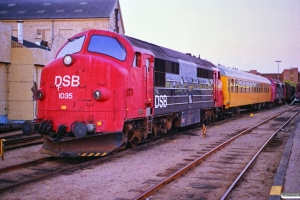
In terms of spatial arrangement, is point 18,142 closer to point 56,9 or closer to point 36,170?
point 36,170

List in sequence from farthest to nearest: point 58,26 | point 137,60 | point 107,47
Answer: point 58,26, point 137,60, point 107,47

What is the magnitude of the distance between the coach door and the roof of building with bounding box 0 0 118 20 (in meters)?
31.3

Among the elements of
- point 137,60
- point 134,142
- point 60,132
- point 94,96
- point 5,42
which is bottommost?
point 134,142

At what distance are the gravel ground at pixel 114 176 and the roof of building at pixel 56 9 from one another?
32.7m

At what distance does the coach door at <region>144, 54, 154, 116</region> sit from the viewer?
41.7 feet

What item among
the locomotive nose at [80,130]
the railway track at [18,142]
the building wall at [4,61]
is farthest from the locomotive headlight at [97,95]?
the building wall at [4,61]

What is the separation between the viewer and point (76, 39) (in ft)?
38.4

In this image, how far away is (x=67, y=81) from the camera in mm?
10492

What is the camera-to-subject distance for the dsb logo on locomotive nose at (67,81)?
34.1ft

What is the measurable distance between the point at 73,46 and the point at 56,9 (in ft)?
121

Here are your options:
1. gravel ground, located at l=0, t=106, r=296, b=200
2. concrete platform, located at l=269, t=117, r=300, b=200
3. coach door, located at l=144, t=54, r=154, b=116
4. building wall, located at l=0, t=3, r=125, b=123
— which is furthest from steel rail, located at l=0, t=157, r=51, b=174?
building wall, located at l=0, t=3, r=125, b=123

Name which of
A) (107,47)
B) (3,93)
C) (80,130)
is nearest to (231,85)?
(3,93)

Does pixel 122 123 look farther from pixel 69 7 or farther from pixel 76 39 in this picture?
pixel 69 7

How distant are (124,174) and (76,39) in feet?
15.7
